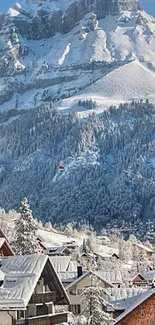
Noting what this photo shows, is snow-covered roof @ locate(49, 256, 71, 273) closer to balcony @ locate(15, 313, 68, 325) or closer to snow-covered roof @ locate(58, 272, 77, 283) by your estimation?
snow-covered roof @ locate(58, 272, 77, 283)

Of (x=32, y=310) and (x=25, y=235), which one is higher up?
(x=32, y=310)

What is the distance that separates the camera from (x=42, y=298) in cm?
3048

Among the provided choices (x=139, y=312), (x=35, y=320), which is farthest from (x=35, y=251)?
(x=35, y=320)

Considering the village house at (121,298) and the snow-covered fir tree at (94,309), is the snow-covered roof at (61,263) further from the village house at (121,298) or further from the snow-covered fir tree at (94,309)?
the snow-covered fir tree at (94,309)

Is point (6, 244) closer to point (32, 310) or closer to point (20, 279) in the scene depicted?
point (32, 310)

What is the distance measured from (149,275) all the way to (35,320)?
2526 inches

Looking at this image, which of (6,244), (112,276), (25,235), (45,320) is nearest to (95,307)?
(45,320)

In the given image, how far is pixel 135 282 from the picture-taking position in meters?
89.8

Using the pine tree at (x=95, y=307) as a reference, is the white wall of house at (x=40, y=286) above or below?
above

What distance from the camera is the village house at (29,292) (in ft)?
94.4

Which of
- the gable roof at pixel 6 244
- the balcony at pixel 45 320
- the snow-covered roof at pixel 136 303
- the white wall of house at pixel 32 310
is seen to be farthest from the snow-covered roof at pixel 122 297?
the white wall of house at pixel 32 310

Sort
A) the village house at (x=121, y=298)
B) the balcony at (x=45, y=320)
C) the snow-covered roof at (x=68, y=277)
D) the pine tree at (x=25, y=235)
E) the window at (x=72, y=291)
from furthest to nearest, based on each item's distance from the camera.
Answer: the snow-covered roof at (x=68, y=277)
the pine tree at (x=25, y=235)
the window at (x=72, y=291)
the village house at (x=121, y=298)
the balcony at (x=45, y=320)

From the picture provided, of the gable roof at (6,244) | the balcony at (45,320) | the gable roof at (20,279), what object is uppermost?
the gable roof at (20,279)

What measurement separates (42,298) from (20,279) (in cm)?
158
